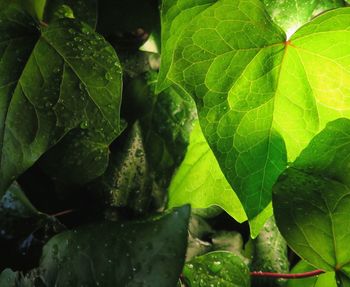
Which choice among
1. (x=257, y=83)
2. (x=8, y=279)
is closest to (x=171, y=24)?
(x=257, y=83)

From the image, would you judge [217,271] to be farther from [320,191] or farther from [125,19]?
[125,19]

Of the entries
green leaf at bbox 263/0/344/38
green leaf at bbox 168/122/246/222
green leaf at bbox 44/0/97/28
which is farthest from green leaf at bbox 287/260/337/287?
green leaf at bbox 44/0/97/28

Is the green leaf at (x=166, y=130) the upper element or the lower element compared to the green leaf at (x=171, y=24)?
lower

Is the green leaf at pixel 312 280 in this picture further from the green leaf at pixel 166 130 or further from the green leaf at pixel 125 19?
the green leaf at pixel 125 19

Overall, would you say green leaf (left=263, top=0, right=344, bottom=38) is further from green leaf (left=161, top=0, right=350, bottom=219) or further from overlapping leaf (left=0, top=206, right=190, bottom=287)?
overlapping leaf (left=0, top=206, right=190, bottom=287)

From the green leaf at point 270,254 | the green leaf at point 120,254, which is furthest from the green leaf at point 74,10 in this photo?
the green leaf at point 270,254

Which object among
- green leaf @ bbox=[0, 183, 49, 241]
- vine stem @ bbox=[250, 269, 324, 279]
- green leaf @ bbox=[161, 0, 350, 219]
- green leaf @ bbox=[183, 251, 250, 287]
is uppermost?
green leaf @ bbox=[161, 0, 350, 219]
